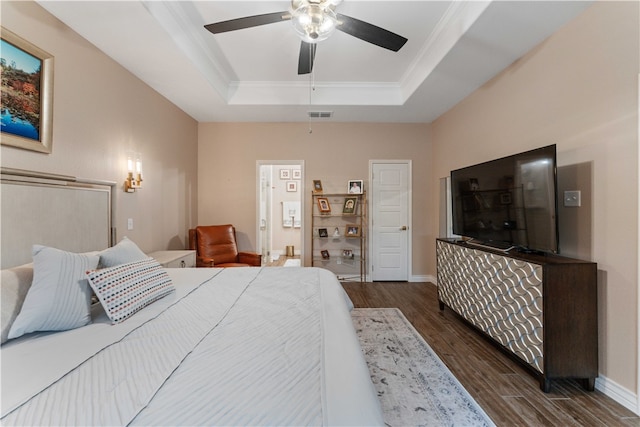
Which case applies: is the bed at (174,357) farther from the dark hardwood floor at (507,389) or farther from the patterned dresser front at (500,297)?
the patterned dresser front at (500,297)

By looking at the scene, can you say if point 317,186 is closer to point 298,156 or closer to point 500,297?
point 298,156

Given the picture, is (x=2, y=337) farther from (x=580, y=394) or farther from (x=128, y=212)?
Result: (x=580, y=394)

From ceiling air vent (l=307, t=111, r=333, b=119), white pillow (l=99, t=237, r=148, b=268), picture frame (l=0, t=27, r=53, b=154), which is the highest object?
ceiling air vent (l=307, t=111, r=333, b=119)

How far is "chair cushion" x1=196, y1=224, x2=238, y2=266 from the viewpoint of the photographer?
394 cm

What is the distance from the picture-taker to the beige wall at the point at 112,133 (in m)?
1.94

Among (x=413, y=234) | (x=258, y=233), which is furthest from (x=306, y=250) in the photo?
(x=413, y=234)

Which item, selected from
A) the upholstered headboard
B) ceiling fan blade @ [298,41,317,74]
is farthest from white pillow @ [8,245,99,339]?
ceiling fan blade @ [298,41,317,74]

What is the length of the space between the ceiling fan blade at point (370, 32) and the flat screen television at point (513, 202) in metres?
1.38

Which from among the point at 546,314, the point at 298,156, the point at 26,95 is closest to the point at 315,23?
the point at 26,95

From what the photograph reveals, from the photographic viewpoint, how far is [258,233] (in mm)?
4641

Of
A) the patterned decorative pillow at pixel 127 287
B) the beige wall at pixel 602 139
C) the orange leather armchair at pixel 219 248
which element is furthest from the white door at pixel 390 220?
the patterned decorative pillow at pixel 127 287

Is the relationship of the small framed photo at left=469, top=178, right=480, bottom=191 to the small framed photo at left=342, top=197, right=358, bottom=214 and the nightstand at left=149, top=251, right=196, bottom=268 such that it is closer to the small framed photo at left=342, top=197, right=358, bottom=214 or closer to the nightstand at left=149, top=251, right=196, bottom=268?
the small framed photo at left=342, top=197, right=358, bottom=214

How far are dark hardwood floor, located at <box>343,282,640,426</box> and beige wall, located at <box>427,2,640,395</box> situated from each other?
22cm

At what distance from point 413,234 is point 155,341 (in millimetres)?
4196
